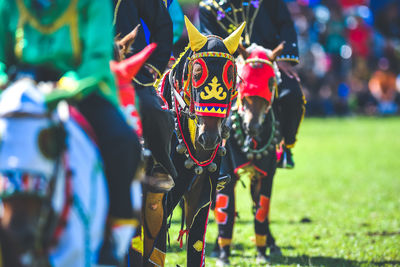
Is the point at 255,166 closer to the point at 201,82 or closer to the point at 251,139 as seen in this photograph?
the point at 251,139

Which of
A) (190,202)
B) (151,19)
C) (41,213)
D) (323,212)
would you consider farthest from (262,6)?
(41,213)

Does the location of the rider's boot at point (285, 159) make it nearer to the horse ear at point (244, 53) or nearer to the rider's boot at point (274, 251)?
the rider's boot at point (274, 251)

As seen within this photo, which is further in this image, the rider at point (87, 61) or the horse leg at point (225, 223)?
the horse leg at point (225, 223)

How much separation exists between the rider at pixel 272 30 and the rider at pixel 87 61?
3.57 m

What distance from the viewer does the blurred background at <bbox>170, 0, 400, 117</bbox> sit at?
23734 mm

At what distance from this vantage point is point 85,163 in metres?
2.69

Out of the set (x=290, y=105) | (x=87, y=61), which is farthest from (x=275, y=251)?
(x=87, y=61)

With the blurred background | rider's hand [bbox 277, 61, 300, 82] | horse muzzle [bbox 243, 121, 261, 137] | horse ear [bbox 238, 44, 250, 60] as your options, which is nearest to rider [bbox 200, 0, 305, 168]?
rider's hand [bbox 277, 61, 300, 82]

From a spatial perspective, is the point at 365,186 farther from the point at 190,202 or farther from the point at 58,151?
the point at 58,151

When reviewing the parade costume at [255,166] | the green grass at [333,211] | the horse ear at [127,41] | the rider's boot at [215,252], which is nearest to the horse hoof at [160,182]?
the horse ear at [127,41]

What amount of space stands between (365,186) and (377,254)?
4837mm

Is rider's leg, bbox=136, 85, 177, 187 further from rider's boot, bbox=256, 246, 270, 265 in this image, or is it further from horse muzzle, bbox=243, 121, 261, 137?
rider's boot, bbox=256, 246, 270, 265

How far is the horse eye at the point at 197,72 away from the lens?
4.48 m

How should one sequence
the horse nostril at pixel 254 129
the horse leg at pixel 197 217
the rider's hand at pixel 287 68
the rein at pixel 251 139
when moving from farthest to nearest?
the rider's hand at pixel 287 68 < the rein at pixel 251 139 < the horse nostril at pixel 254 129 < the horse leg at pixel 197 217
